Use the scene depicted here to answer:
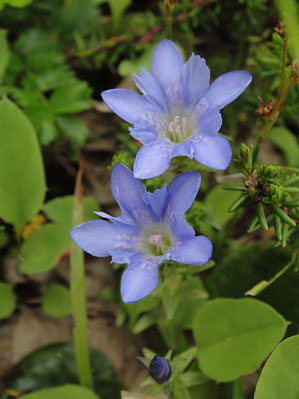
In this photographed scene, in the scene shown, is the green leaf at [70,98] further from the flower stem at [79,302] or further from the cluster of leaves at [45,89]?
the flower stem at [79,302]

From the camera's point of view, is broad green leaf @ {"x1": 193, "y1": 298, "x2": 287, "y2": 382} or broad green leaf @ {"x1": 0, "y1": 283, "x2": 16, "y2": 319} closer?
broad green leaf @ {"x1": 193, "y1": 298, "x2": 287, "y2": 382}

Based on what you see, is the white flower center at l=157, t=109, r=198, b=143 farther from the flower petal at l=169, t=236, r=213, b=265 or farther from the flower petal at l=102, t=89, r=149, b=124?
the flower petal at l=169, t=236, r=213, b=265

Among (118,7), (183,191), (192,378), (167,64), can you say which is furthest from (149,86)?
(118,7)

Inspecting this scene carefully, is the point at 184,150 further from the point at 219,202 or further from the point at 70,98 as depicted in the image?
the point at 70,98

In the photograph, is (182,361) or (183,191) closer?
(183,191)

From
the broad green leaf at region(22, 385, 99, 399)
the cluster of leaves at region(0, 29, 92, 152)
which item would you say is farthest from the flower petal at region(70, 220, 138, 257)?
the cluster of leaves at region(0, 29, 92, 152)

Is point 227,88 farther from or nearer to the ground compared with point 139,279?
farther from the ground

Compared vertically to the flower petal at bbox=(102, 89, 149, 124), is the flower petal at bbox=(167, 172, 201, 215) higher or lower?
lower
